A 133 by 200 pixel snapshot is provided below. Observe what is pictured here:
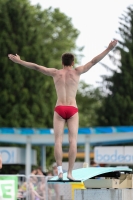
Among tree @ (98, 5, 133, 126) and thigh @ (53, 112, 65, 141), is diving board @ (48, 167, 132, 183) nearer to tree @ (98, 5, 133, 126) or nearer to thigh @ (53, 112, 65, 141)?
thigh @ (53, 112, 65, 141)

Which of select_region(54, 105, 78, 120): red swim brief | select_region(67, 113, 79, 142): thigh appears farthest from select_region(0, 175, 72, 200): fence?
select_region(54, 105, 78, 120): red swim brief

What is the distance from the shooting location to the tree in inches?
2219

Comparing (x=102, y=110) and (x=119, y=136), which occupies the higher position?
(x=102, y=110)

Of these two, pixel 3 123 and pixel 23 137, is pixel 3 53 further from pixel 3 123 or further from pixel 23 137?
pixel 23 137

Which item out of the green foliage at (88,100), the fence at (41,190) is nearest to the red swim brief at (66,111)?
the fence at (41,190)

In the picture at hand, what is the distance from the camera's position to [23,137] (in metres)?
34.8

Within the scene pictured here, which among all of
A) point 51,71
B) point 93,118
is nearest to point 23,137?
point 51,71

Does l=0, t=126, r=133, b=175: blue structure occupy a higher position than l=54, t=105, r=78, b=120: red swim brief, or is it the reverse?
l=0, t=126, r=133, b=175: blue structure

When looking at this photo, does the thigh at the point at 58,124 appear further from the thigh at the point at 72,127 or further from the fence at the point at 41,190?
Result: the fence at the point at 41,190

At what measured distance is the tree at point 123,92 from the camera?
56.4m

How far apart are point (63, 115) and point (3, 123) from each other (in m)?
42.7

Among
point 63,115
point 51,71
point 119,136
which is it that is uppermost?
point 119,136

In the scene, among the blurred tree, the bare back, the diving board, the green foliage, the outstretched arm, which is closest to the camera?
the outstretched arm

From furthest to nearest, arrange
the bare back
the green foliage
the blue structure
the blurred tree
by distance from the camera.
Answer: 1. the green foliage
2. the blurred tree
3. the blue structure
4. the bare back
